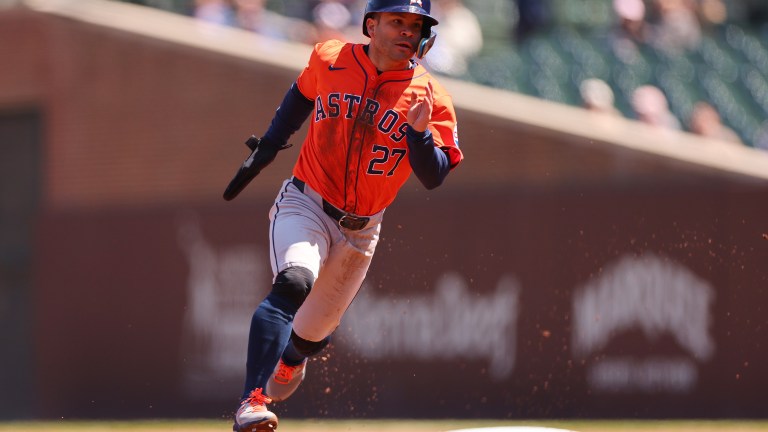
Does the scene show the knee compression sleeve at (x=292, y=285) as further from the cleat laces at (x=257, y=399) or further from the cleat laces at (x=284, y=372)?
the cleat laces at (x=284, y=372)

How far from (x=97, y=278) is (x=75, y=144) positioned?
1.49 meters

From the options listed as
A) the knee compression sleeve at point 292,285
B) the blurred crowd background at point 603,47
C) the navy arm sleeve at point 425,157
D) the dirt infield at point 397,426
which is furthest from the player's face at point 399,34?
the blurred crowd background at point 603,47

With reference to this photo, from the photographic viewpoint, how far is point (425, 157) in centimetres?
628

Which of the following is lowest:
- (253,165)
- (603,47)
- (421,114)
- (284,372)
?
(603,47)

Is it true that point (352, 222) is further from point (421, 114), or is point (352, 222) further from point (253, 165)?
point (421, 114)

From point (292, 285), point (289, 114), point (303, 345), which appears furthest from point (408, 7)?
point (303, 345)

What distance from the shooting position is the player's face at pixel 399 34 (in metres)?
6.52

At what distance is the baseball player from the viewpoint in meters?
6.27

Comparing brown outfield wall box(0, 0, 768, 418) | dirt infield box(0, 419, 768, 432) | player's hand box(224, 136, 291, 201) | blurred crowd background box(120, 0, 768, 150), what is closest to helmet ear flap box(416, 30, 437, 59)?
player's hand box(224, 136, 291, 201)

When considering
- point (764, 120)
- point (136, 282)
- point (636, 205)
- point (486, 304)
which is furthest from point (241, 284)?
point (764, 120)

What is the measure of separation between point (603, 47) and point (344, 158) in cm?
790

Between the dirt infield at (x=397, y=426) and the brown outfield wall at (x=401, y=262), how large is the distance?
1.69ft

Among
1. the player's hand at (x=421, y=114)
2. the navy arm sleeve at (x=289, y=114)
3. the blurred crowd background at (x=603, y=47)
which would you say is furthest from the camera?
the blurred crowd background at (x=603, y=47)

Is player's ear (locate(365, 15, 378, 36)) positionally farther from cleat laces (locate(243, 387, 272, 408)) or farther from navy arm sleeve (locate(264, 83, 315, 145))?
cleat laces (locate(243, 387, 272, 408))
